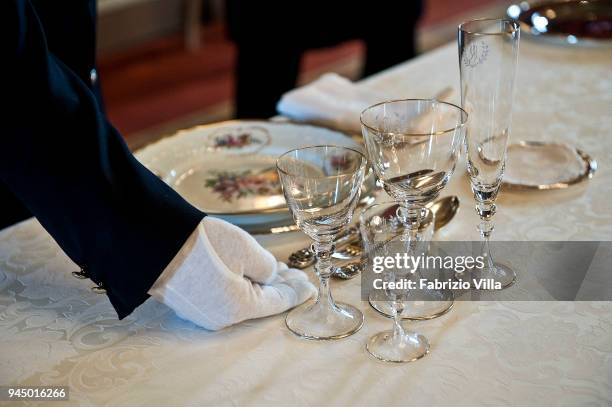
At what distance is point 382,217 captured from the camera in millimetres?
803

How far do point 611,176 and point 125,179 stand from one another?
2.18 feet

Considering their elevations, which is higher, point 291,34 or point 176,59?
point 291,34

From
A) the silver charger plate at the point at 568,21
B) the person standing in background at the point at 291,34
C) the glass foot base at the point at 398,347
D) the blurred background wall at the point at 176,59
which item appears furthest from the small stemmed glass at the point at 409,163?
the blurred background wall at the point at 176,59

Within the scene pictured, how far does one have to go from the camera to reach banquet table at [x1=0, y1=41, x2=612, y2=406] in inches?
27.7

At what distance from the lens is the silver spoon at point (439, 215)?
88 centimetres

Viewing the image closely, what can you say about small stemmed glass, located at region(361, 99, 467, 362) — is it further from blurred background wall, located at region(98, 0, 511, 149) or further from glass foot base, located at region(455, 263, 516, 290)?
blurred background wall, located at region(98, 0, 511, 149)

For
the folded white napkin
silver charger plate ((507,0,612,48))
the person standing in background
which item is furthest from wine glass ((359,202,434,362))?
the person standing in background

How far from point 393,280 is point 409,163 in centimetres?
13

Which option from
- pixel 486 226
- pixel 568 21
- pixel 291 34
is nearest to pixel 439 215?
pixel 486 226

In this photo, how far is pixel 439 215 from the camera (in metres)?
0.98

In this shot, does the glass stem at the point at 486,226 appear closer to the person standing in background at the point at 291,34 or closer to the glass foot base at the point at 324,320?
the glass foot base at the point at 324,320

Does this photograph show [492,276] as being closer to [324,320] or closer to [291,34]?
[324,320]

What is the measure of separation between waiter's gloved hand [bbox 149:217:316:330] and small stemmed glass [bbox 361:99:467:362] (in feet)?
0.41

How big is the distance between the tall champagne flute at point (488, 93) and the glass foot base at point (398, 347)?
190 millimetres
